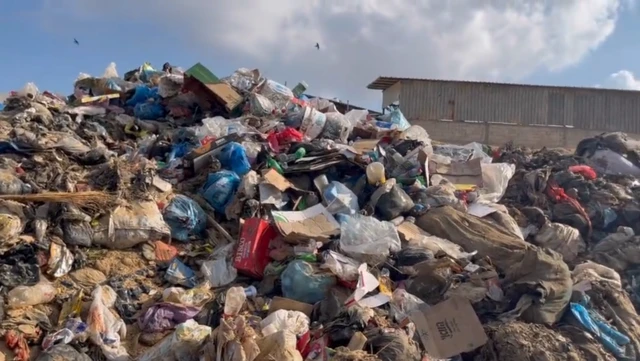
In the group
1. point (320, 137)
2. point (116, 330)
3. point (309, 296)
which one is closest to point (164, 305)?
point (116, 330)

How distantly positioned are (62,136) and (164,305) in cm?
264

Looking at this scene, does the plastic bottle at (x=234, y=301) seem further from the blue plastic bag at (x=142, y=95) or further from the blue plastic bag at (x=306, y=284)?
the blue plastic bag at (x=142, y=95)

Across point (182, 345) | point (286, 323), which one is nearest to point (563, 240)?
point (286, 323)

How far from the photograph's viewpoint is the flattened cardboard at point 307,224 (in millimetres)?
4691

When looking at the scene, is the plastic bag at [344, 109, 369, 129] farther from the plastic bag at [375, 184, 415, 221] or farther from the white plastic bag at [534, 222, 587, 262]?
the white plastic bag at [534, 222, 587, 262]

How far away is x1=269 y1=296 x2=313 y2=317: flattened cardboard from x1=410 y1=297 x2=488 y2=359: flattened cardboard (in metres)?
0.69

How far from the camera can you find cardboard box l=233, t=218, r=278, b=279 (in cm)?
456

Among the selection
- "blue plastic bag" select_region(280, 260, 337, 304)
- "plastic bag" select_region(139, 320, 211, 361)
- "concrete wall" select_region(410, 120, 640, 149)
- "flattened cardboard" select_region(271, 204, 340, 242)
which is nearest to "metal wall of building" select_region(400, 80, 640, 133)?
"concrete wall" select_region(410, 120, 640, 149)

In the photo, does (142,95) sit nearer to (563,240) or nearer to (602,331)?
(563,240)

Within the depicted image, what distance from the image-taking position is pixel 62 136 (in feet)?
19.5

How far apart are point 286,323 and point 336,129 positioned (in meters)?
3.29

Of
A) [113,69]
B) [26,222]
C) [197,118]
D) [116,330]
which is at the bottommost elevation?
[116,330]

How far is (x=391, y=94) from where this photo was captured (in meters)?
15.3

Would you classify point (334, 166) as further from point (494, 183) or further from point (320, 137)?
point (494, 183)
